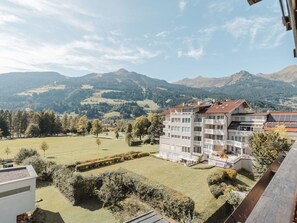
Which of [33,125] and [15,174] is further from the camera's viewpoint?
[33,125]

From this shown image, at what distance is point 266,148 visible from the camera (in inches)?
955

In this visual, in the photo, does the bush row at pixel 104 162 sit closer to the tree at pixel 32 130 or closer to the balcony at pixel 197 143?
the balcony at pixel 197 143

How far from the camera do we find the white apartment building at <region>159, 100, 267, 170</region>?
35594mm

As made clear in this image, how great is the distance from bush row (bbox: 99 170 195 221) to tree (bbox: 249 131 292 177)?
438 inches

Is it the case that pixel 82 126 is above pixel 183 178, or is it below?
above

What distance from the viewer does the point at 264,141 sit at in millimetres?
25531

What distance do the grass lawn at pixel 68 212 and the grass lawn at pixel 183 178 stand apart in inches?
343

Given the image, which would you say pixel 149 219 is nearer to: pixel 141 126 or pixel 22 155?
pixel 22 155

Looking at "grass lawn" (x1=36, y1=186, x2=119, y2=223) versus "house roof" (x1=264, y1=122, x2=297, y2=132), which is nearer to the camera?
"grass lawn" (x1=36, y1=186, x2=119, y2=223)

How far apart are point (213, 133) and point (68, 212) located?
28.5m

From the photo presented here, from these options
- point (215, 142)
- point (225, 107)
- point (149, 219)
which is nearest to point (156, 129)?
point (215, 142)

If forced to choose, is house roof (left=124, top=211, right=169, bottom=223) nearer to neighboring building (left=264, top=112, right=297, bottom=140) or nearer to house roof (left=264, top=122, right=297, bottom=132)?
house roof (left=264, top=122, right=297, bottom=132)

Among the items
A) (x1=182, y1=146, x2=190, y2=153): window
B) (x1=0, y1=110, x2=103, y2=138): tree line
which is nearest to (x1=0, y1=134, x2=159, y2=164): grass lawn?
(x1=182, y1=146, x2=190, y2=153): window

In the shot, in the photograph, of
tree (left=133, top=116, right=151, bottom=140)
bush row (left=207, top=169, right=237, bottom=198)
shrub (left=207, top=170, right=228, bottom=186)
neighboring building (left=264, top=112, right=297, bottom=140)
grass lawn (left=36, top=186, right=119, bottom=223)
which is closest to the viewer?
grass lawn (left=36, top=186, right=119, bottom=223)
